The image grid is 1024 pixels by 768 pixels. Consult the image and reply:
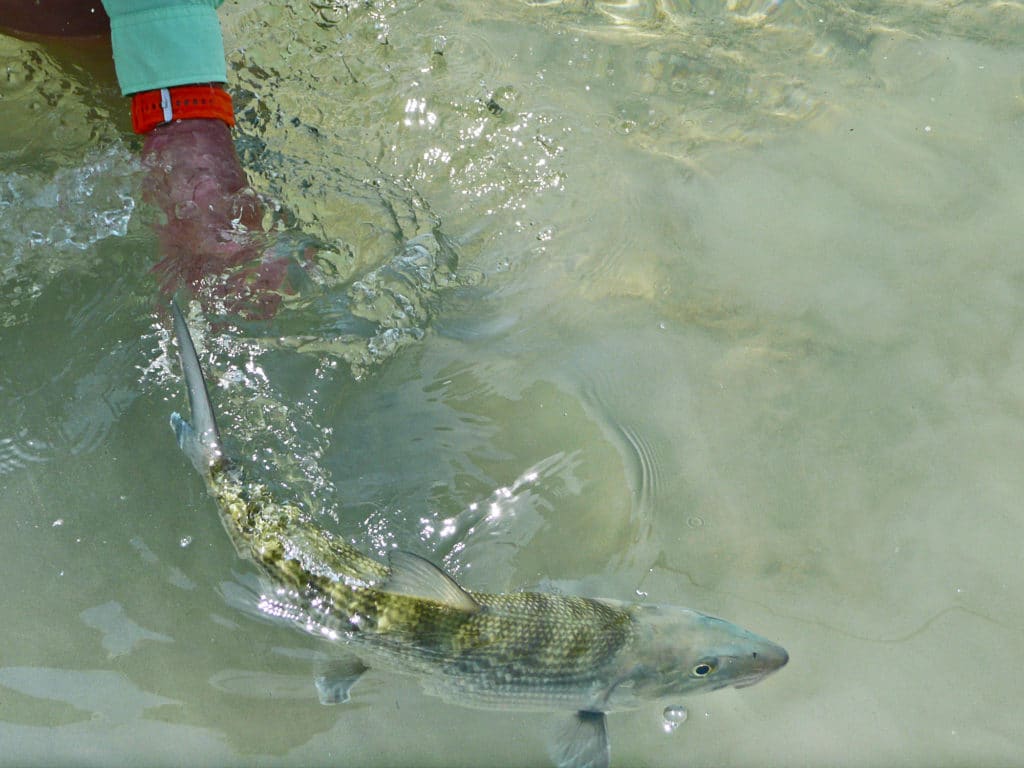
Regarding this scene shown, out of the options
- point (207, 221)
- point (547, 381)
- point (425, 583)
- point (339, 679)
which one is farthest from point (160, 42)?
point (339, 679)

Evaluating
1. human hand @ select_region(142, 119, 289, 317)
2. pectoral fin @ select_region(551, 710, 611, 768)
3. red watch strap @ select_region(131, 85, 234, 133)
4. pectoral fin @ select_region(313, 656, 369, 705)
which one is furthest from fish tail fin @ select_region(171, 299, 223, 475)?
pectoral fin @ select_region(551, 710, 611, 768)

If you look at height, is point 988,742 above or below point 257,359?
below

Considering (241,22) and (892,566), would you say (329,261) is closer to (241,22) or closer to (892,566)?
(241,22)

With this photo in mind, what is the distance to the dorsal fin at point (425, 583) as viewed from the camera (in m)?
2.52

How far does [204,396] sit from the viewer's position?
284cm

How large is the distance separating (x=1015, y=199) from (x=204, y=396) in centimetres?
339

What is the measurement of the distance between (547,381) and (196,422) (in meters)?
1.21

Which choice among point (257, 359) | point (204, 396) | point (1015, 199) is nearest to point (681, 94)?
point (1015, 199)

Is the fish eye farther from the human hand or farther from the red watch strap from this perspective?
the red watch strap

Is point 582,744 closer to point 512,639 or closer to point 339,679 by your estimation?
point 512,639

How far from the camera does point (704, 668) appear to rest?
2.64m

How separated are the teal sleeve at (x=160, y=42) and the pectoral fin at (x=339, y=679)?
2054 millimetres

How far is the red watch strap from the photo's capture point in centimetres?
325

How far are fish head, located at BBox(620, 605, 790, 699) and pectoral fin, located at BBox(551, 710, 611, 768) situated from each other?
0.14m
